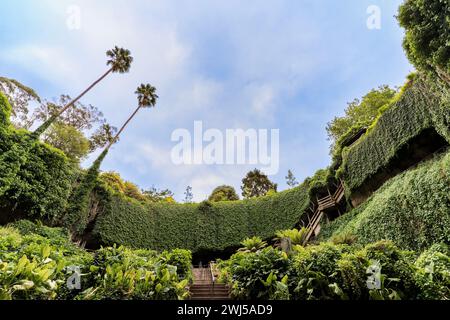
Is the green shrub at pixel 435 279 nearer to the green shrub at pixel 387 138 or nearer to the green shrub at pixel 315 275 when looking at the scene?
the green shrub at pixel 315 275

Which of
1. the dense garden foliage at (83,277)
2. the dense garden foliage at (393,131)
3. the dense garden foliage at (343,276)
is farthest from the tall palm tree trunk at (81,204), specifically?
the dense garden foliage at (393,131)

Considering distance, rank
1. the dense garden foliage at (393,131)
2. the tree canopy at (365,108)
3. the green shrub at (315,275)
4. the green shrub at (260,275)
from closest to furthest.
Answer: the green shrub at (315,275) → the green shrub at (260,275) → the dense garden foliage at (393,131) → the tree canopy at (365,108)

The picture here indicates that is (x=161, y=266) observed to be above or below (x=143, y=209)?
below

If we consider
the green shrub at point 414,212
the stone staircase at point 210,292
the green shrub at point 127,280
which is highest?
the green shrub at point 414,212

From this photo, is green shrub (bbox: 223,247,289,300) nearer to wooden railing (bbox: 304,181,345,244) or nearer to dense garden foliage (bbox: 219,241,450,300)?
dense garden foliage (bbox: 219,241,450,300)

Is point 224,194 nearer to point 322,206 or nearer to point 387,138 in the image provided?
point 322,206

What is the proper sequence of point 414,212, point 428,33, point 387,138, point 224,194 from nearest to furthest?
point 428,33 → point 414,212 → point 387,138 → point 224,194

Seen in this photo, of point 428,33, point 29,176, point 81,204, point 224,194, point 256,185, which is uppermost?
point 256,185

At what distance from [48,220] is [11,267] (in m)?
11.9

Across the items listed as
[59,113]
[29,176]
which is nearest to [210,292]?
[29,176]
